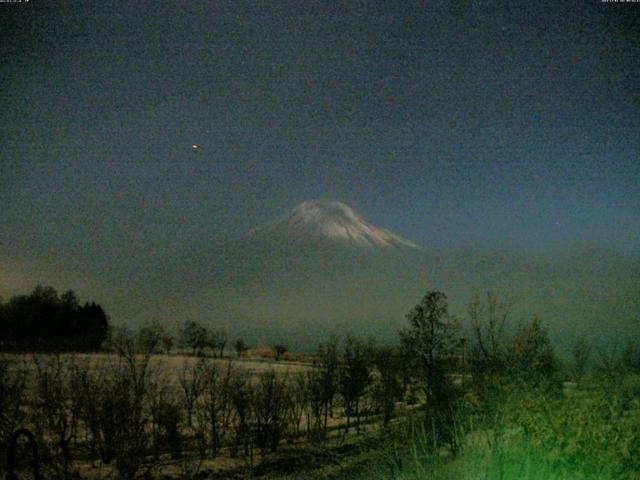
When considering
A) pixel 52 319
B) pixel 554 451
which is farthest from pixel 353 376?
pixel 52 319

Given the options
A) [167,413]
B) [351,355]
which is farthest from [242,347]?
[167,413]

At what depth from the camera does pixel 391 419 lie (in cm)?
3581

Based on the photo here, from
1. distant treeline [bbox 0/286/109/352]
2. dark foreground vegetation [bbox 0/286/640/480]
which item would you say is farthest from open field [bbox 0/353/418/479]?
distant treeline [bbox 0/286/109/352]

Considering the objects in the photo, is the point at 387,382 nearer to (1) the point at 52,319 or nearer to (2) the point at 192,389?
Result: (2) the point at 192,389

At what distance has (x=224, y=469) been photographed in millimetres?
22797

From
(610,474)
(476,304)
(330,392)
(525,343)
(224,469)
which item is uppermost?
(476,304)

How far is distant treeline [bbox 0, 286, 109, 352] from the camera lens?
59.0m

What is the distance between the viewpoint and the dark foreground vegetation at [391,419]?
7.56 meters

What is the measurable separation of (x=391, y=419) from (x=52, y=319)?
44600 mm

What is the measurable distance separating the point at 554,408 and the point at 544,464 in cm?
230

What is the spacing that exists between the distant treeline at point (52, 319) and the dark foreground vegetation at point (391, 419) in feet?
109

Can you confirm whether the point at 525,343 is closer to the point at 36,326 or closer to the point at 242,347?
the point at 36,326

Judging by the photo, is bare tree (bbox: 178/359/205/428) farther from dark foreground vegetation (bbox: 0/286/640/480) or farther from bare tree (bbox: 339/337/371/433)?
bare tree (bbox: 339/337/371/433)

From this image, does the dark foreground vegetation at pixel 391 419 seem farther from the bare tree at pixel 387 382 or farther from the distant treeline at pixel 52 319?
the distant treeline at pixel 52 319
